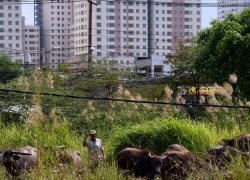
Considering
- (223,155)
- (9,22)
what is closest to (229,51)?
(223,155)

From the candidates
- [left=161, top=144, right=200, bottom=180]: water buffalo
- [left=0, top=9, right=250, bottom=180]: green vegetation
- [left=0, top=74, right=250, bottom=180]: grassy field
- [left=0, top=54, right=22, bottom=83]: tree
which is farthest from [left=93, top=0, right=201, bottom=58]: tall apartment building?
[left=161, top=144, right=200, bottom=180]: water buffalo

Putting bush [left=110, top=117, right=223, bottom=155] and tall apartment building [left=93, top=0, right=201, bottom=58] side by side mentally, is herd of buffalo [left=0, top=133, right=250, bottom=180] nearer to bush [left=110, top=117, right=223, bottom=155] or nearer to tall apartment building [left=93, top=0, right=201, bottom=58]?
bush [left=110, top=117, right=223, bottom=155]

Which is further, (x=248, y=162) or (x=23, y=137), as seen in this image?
(x=23, y=137)

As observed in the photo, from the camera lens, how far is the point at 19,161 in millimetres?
8562

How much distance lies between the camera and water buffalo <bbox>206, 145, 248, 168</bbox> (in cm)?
759

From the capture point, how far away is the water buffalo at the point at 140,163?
8.62 metres

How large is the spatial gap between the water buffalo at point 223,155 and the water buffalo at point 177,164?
0.22 metres

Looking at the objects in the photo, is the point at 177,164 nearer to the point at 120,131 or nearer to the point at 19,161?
the point at 19,161

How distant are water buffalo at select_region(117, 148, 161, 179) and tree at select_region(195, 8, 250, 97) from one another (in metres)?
12.2

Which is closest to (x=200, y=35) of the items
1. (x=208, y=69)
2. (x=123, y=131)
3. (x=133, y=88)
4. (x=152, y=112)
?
(x=208, y=69)

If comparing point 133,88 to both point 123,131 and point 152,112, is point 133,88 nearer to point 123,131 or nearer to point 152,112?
point 152,112

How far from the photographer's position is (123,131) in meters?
12.2

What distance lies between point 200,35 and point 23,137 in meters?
13.8

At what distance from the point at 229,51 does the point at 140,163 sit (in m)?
13.5
